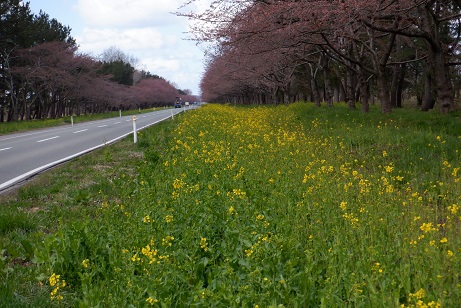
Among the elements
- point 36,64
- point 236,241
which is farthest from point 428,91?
point 36,64

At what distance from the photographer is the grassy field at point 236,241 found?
371cm

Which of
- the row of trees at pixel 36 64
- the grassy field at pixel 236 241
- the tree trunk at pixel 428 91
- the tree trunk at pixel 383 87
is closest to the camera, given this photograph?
the grassy field at pixel 236 241

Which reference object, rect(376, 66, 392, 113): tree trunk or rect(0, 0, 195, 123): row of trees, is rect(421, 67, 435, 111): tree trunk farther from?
rect(0, 0, 195, 123): row of trees

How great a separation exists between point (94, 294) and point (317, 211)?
271 centimetres

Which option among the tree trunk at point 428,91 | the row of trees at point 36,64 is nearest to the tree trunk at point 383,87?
the tree trunk at point 428,91

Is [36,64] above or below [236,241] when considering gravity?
above

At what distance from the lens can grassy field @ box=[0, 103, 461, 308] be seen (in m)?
3.71

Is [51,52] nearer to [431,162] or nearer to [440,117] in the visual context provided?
[440,117]

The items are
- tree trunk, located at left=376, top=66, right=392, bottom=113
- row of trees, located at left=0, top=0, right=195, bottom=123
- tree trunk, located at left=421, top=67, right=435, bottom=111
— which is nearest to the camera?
tree trunk, located at left=376, top=66, right=392, bottom=113

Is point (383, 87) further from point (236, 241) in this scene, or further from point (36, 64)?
point (36, 64)

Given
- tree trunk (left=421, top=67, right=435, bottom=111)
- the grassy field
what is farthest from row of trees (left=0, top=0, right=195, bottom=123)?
the grassy field

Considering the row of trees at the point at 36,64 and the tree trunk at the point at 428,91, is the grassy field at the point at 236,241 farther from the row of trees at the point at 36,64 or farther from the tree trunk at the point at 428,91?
the row of trees at the point at 36,64

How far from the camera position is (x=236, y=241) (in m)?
4.90

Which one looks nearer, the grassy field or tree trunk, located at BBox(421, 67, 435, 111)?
the grassy field
